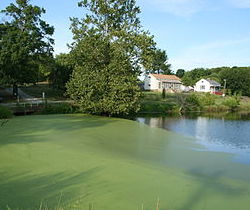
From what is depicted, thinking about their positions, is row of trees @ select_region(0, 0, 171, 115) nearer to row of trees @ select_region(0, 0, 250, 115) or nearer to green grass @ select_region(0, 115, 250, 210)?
row of trees @ select_region(0, 0, 250, 115)

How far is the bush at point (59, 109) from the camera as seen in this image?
2258 centimetres

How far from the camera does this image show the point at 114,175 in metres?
7.15

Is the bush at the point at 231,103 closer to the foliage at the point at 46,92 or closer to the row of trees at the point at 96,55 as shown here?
the row of trees at the point at 96,55

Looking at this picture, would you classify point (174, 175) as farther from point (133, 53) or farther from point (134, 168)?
point (133, 53)

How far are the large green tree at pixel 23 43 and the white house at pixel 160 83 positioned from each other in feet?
99.9

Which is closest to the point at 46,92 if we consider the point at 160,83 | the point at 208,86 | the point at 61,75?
the point at 61,75

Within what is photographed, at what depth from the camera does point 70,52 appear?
24.9m

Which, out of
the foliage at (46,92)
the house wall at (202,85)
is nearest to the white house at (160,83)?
the house wall at (202,85)

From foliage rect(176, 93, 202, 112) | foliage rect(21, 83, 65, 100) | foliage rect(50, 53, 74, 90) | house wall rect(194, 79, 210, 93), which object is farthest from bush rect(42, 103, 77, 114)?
house wall rect(194, 79, 210, 93)

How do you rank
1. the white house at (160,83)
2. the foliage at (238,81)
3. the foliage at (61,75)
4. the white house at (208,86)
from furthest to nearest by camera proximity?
the white house at (208,86), the white house at (160,83), the foliage at (238,81), the foliage at (61,75)

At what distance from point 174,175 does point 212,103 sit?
108 ft

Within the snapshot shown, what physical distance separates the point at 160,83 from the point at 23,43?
36169 mm

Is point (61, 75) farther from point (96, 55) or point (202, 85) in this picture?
point (202, 85)

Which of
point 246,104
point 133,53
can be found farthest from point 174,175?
point 246,104
